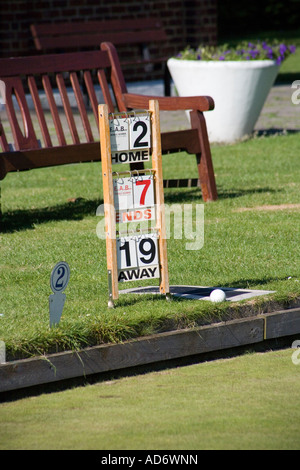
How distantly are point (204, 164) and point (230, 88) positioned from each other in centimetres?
369

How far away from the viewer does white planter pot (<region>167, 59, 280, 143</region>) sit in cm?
1137

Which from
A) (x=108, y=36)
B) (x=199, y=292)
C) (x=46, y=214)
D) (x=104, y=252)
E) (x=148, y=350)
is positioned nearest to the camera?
(x=148, y=350)

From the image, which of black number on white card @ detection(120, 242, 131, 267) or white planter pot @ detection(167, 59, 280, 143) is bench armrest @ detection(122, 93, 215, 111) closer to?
black number on white card @ detection(120, 242, 131, 267)

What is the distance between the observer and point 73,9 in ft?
52.8

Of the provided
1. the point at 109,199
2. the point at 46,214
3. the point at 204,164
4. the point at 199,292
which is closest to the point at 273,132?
the point at 204,164

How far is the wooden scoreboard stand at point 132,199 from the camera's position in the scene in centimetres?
488

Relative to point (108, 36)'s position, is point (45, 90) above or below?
below

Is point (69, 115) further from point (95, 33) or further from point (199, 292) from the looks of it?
point (95, 33)

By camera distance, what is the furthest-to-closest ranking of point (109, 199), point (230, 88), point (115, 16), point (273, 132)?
point (115, 16) < point (273, 132) < point (230, 88) < point (109, 199)

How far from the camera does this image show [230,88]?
11445mm

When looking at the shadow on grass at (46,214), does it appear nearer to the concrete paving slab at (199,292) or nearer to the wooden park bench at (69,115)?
the wooden park bench at (69,115)

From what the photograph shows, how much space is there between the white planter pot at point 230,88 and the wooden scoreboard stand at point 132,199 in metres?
6.57

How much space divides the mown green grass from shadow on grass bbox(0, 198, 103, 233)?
10.1ft

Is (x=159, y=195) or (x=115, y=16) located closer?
(x=159, y=195)
